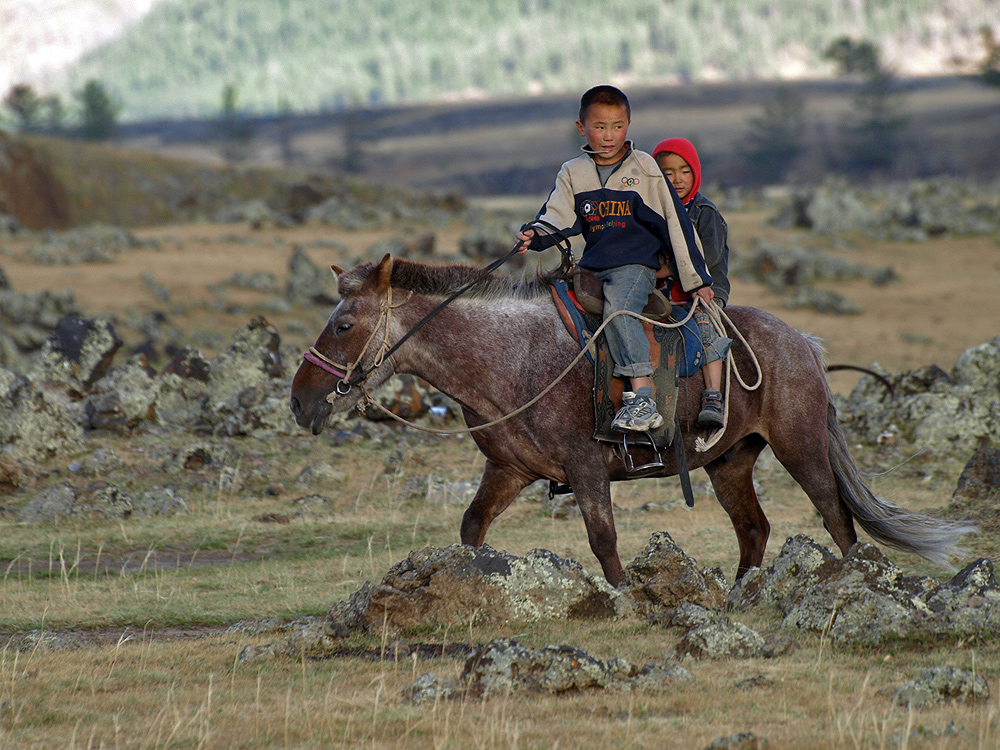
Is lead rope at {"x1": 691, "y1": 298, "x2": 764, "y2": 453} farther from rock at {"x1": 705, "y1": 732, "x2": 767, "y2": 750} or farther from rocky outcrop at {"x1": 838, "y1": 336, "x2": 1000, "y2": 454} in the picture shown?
rocky outcrop at {"x1": 838, "y1": 336, "x2": 1000, "y2": 454}

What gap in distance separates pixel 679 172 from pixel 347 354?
2455mm

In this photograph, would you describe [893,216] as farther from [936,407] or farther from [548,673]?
[548,673]

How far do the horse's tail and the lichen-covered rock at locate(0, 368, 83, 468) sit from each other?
27.1 ft

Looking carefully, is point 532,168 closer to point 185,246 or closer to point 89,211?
point 89,211

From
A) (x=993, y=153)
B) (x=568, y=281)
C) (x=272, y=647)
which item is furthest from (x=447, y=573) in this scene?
(x=993, y=153)

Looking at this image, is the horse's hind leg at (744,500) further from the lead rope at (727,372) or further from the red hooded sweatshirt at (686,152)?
the red hooded sweatshirt at (686,152)

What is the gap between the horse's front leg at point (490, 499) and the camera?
20.6 feet

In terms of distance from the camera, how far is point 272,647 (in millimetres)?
5449

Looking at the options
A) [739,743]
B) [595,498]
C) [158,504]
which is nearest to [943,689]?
[739,743]

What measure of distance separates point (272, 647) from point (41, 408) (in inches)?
289

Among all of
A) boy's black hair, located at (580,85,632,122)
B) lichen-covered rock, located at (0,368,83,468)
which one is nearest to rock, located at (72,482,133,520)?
lichen-covered rock, located at (0,368,83,468)

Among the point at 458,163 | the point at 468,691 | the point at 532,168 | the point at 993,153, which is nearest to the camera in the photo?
the point at 468,691

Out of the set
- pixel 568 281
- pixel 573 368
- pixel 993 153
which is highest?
pixel 568 281

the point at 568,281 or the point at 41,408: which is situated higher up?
the point at 568,281
